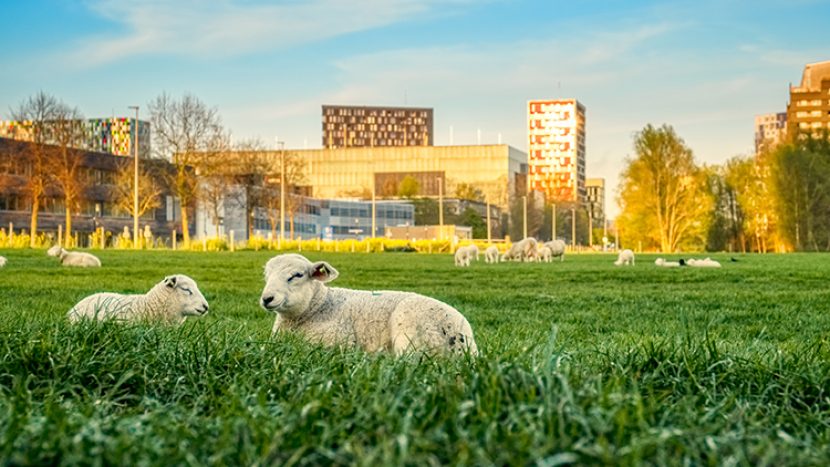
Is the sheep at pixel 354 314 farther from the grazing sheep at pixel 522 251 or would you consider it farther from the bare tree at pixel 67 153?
the bare tree at pixel 67 153

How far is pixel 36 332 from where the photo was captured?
4316 mm

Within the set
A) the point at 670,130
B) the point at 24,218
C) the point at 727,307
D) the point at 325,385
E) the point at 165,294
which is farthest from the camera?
the point at 670,130

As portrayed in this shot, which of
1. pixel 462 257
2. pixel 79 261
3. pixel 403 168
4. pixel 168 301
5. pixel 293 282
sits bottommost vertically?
pixel 462 257

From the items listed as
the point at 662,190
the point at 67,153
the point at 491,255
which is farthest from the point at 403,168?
the point at 491,255

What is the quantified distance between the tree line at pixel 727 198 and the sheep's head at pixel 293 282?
245 ft

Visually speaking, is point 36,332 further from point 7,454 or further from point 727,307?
point 727,307

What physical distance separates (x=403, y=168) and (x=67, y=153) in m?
130

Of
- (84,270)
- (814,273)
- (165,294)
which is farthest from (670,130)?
(165,294)

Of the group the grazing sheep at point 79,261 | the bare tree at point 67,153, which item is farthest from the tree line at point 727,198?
the grazing sheep at point 79,261

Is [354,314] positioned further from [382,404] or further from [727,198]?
[727,198]

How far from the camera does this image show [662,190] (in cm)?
8031

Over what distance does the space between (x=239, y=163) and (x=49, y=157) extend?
14.5 metres

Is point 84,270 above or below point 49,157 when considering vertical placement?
below

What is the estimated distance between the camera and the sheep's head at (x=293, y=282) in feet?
19.6
